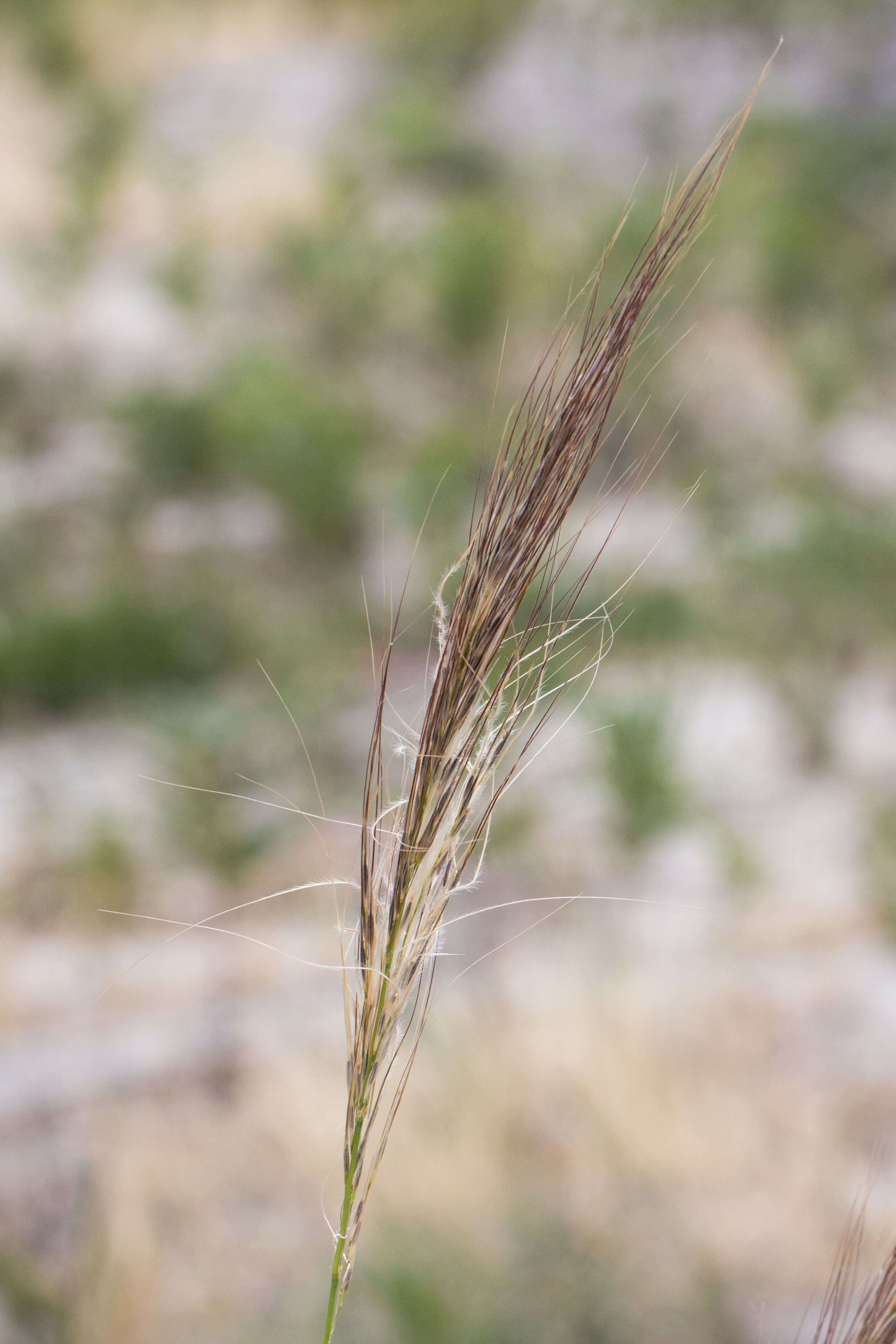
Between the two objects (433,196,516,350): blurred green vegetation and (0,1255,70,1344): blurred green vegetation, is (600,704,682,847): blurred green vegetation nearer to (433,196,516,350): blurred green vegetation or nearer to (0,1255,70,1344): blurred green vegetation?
(0,1255,70,1344): blurred green vegetation

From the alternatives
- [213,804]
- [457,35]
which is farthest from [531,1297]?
[457,35]

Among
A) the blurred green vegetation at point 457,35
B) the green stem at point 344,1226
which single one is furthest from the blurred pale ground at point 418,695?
the blurred green vegetation at point 457,35

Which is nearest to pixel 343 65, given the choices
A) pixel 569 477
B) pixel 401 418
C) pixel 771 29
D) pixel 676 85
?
pixel 676 85

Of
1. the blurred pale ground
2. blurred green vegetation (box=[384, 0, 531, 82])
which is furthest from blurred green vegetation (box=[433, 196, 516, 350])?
blurred green vegetation (box=[384, 0, 531, 82])

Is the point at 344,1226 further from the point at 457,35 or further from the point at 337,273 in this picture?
the point at 457,35

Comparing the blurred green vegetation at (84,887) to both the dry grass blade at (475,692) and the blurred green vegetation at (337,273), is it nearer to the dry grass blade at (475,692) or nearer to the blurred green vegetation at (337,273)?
the dry grass blade at (475,692)

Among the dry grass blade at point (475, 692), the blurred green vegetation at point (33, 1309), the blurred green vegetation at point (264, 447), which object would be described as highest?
the dry grass blade at point (475, 692)
